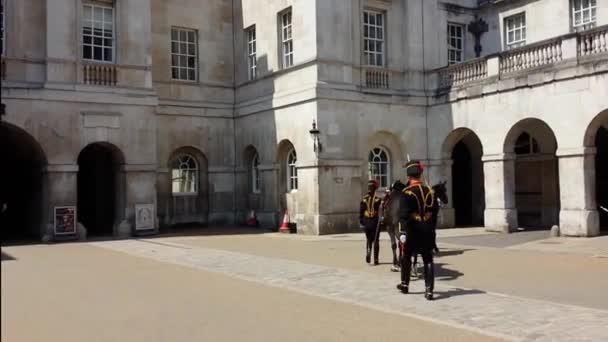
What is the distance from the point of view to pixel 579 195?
18.3 m

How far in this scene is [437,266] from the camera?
12844mm

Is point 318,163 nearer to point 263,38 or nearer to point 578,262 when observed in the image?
point 263,38

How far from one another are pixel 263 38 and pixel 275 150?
464 cm

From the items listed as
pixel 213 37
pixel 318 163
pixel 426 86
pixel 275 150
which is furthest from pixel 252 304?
pixel 213 37

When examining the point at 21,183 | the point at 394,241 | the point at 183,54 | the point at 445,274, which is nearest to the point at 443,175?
the point at 183,54

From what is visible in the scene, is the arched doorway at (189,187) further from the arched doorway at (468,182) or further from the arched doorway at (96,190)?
the arched doorway at (468,182)

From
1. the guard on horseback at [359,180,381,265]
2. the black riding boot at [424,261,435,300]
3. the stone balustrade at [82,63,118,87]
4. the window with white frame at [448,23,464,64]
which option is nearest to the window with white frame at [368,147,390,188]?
the window with white frame at [448,23,464,64]

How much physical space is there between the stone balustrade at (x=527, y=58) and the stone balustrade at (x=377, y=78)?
2038 mm

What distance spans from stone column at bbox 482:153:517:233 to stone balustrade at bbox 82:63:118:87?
44.4ft

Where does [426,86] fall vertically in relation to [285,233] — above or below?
above

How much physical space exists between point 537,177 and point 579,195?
5.21 metres

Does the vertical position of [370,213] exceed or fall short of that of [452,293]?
it exceeds it

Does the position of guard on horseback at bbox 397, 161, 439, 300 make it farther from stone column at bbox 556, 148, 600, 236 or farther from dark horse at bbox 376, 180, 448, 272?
stone column at bbox 556, 148, 600, 236

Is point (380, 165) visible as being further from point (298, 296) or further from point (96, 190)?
point (298, 296)
